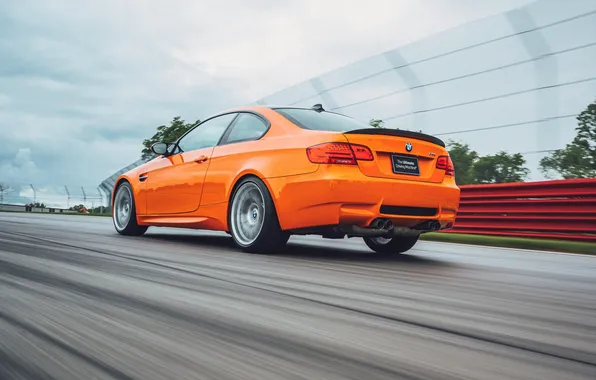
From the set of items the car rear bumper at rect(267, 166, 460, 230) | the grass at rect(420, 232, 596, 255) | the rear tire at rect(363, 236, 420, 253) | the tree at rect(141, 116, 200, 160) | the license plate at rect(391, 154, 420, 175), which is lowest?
the grass at rect(420, 232, 596, 255)

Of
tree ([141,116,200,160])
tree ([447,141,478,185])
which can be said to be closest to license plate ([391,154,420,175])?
tree ([447,141,478,185])

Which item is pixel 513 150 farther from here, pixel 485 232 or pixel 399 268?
pixel 399 268

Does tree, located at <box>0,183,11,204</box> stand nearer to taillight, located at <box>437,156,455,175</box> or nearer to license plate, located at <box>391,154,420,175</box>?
taillight, located at <box>437,156,455,175</box>

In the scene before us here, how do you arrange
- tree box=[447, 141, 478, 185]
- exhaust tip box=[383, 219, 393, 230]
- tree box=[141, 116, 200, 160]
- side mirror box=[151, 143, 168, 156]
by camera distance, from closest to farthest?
1. exhaust tip box=[383, 219, 393, 230]
2. side mirror box=[151, 143, 168, 156]
3. tree box=[447, 141, 478, 185]
4. tree box=[141, 116, 200, 160]

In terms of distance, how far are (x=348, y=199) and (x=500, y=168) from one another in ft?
24.2

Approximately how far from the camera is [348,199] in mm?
5129

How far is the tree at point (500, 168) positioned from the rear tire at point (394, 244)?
5.26 m

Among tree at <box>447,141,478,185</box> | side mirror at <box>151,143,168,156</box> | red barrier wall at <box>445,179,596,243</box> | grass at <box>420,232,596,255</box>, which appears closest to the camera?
side mirror at <box>151,143,168,156</box>

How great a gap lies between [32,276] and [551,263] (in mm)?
4536

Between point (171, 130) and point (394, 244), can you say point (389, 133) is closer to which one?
point (394, 244)

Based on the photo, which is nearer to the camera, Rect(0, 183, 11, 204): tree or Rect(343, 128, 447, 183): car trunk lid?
Rect(343, 128, 447, 183): car trunk lid

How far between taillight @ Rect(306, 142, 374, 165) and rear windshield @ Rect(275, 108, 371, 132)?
0.36m

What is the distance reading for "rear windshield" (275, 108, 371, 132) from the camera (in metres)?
5.72

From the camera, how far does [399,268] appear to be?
4.84 m
